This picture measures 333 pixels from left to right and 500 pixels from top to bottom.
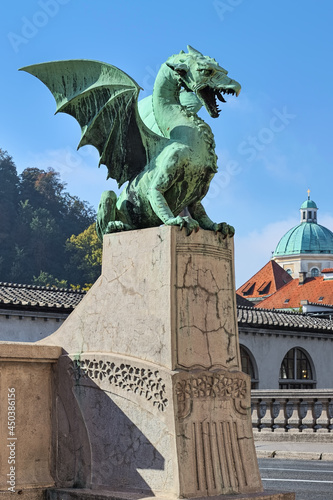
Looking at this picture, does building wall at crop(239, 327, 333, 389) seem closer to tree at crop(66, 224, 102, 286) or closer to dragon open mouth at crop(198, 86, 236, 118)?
dragon open mouth at crop(198, 86, 236, 118)

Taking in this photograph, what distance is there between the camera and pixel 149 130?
748cm

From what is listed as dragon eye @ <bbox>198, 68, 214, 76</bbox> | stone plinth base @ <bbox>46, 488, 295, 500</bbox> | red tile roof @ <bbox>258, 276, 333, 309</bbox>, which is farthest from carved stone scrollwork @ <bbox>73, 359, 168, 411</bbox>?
red tile roof @ <bbox>258, 276, 333, 309</bbox>

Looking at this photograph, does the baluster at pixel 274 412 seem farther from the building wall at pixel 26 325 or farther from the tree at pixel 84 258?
the tree at pixel 84 258

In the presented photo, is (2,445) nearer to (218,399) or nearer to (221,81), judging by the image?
(218,399)

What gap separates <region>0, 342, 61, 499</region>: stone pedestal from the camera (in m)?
6.81

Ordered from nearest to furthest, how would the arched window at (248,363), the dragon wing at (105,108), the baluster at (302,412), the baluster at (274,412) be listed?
1. the dragon wing at (105,108)
2. the baluster at (302,412)
3. the baluster at (274,412)
4. the arched window at (248,363)

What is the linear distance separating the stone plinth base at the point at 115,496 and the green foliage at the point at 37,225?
86.5 meters

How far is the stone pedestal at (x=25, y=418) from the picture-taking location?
681 centimetres

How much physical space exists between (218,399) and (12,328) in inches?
928

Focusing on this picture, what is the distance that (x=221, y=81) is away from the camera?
7246 mm

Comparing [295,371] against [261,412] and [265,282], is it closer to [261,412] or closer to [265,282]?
[261,412]

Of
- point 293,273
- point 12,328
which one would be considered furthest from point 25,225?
point 12,328

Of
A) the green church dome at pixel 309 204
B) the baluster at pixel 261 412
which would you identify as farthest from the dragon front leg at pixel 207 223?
the green church dome at pixel 309 204

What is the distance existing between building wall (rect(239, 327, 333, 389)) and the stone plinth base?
99.8ft
